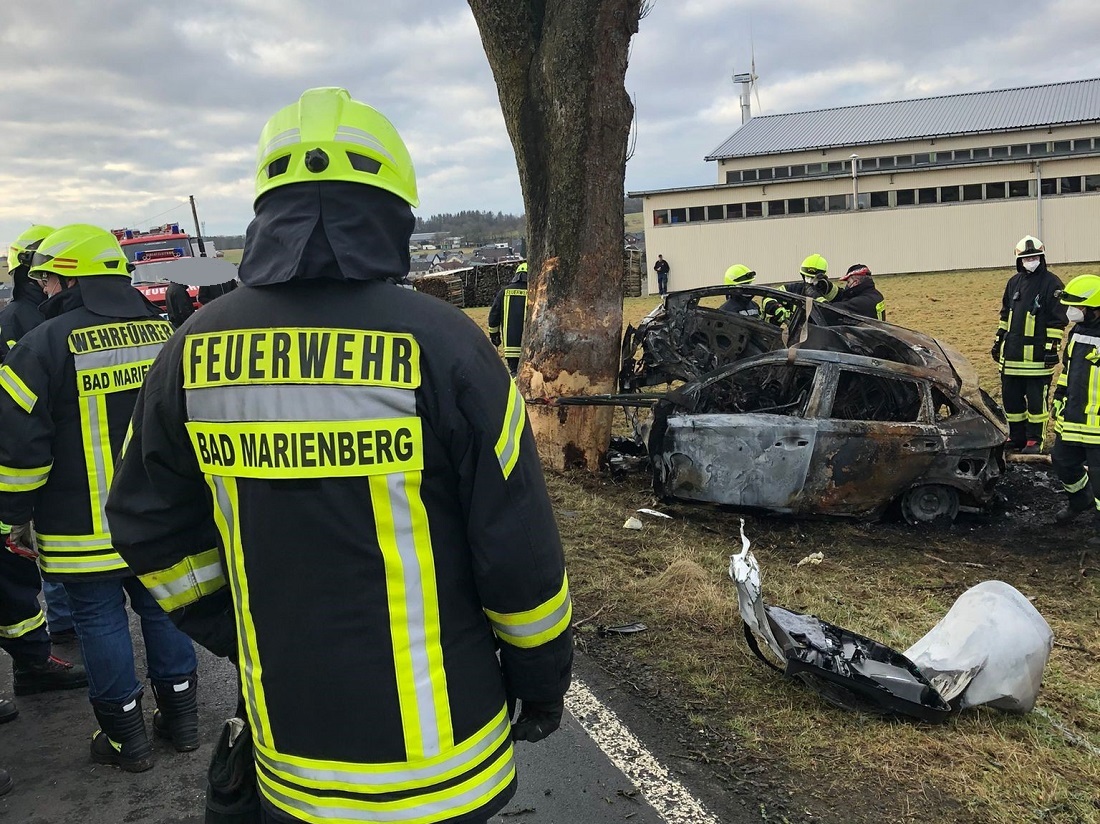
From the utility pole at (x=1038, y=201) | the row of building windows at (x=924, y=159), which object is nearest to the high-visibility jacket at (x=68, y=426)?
the utility pole at (x=1038, y=201)

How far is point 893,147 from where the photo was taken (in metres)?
37.7

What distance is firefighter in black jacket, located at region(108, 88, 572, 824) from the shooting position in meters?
1.59

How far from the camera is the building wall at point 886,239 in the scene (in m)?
29.8

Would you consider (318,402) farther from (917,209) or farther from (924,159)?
(924,159)

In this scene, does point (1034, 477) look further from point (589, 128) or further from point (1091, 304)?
point (589, 128)

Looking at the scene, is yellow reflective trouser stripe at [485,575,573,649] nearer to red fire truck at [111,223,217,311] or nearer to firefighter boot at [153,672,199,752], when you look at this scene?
firefighter boot at [153,672,199,752]

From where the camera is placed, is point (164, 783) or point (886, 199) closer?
point (164, 783)

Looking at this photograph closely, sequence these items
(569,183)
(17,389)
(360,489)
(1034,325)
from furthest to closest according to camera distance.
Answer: (1034,325) → (569,183) → (17,389) → (360,489)

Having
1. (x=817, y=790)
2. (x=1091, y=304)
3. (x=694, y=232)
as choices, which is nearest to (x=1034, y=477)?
(x=1091, y=304)

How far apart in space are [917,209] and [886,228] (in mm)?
1188

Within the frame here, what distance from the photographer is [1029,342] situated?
8.07 m

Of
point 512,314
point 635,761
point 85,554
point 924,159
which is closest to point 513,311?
point 512,314

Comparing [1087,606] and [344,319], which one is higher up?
[344,319]

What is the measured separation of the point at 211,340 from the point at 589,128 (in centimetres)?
619
